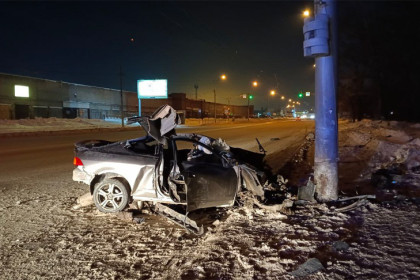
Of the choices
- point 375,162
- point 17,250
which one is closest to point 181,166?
point 17,250

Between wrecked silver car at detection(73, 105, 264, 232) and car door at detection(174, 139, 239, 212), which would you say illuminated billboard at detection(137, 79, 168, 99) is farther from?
car door at detection(174, 139, 239, 212)

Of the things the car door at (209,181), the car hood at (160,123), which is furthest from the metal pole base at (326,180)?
the car hood at (160,123)

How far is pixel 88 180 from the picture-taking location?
604cm

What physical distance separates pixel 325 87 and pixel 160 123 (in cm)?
314

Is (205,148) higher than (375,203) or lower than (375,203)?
higher

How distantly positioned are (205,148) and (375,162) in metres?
7.89

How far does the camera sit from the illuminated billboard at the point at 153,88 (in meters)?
50.5

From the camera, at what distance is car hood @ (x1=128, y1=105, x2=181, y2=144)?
223 inches

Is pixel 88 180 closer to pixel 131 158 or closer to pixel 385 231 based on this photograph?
pixel 131 158

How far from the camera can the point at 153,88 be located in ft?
166

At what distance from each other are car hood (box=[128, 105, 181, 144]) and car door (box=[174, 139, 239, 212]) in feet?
1.17

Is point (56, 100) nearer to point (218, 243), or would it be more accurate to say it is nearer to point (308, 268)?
point (218, 243)

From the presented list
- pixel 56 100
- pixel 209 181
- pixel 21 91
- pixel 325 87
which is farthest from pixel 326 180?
pixel 56 100

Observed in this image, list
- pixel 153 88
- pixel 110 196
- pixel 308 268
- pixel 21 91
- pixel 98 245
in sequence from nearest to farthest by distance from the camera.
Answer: pixel 308 268 → pixel 98 245 → pixel 110 196 → pixel 21 91 → pixel 153 88
